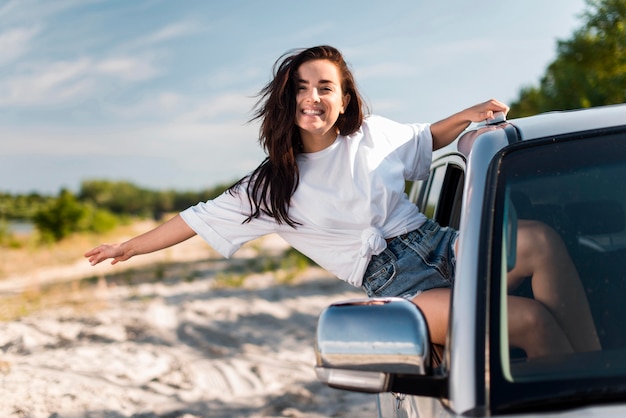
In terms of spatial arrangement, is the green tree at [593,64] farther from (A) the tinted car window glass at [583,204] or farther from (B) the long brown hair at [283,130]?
(A) the tinted car window glass at [583,204]

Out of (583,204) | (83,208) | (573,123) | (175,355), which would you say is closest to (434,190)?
(573,123)

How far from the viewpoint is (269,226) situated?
3.11 m

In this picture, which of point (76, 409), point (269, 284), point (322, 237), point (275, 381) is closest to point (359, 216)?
point (322, 237)

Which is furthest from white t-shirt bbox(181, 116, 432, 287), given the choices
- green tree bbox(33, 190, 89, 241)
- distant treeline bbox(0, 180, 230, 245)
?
green tree bbox(33, 190, 89, 241)

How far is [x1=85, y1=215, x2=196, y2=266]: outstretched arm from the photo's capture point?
10.5 feet

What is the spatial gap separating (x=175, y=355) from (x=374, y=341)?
7007mm

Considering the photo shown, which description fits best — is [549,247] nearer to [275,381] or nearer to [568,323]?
[568,323]

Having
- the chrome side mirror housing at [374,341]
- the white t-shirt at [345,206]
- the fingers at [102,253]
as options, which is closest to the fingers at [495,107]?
the white t-shirt at [345,206]

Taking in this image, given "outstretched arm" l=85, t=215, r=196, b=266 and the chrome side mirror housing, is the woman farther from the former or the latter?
the chrome side mirror housing

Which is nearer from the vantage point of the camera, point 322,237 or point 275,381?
point 322,237

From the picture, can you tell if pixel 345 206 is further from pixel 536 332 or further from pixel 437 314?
pixel 536 332

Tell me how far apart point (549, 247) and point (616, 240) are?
178mm

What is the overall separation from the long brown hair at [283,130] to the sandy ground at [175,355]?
352 centimetres

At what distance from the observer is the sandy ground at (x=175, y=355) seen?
650 centimetres
